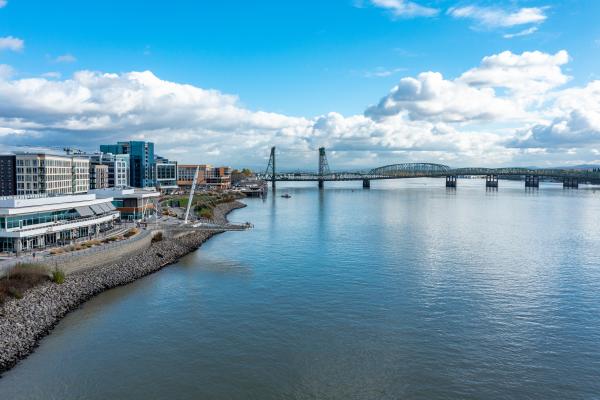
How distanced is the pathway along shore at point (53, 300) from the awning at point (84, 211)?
11.9 feet

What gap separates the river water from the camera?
11.4 m

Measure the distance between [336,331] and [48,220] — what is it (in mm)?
15255

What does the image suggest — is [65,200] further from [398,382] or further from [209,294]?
[398,382]

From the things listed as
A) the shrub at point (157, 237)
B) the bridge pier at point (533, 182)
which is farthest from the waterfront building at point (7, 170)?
the bridge pier at point (533, 182)

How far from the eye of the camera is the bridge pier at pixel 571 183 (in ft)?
368

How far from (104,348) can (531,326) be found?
43.6 ft

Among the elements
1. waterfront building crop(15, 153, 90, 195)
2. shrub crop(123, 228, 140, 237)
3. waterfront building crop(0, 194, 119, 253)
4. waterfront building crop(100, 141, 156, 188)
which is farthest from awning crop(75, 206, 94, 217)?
waterfront building crop(100, 141, 156, 188)

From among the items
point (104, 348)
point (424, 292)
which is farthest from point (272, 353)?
point (424, 292)

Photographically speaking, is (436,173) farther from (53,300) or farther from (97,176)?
(53,300)

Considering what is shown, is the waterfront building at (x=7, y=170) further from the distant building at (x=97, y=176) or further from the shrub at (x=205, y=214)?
the shrub at (x=205, y=214)

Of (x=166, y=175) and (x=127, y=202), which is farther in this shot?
(x=166, y=175)

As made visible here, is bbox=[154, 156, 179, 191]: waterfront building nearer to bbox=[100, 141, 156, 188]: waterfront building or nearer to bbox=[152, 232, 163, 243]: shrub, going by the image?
bbox=[100, 141, 156, 188]: waterfront building

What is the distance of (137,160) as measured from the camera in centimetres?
6700

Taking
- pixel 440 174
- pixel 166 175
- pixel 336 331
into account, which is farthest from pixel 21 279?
pixel 440 174
